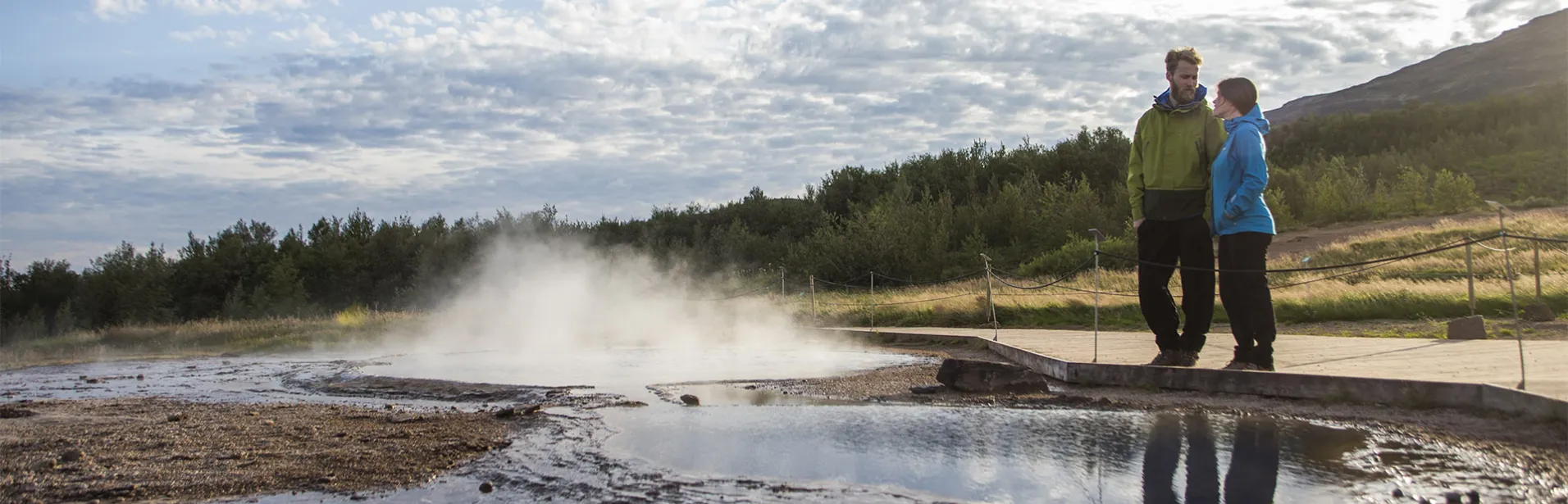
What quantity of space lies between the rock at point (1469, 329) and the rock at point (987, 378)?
5.50 m

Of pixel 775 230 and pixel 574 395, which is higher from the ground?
pixel 775 230

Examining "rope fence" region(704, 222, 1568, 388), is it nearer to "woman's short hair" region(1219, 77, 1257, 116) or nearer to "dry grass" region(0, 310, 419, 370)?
"woman's short hair" region(1219, 77, 1257, 116)

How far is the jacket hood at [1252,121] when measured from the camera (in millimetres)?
8219

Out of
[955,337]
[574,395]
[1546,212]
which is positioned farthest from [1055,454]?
[1546,212]

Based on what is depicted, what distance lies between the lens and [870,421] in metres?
7.29

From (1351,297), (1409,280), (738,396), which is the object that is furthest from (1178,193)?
(1409,280)

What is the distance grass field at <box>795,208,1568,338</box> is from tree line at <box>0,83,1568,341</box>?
497 inches

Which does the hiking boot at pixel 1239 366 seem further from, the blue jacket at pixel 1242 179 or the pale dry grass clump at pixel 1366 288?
the pale dry grass clump at pixel 1366 288

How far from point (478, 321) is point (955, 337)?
1268 centimetres

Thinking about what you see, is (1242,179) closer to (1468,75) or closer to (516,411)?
(516,411)

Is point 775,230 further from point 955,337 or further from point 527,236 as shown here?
point 955,337

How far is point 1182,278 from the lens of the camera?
852 centimetres

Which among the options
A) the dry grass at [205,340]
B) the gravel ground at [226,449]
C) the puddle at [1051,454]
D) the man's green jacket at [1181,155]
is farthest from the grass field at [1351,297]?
the gravel ground at [226,449]

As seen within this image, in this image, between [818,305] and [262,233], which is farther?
[262,233]
